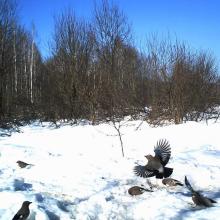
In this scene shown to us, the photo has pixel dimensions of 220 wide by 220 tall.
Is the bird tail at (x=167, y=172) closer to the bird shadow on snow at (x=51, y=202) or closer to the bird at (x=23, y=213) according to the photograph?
the bird shadow on snow at (x=51, y=202)

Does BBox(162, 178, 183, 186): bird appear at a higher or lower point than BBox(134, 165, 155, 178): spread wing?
lower

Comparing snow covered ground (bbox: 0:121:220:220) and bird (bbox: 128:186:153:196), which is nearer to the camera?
snow covered ground (bbox: 0:121:220:220)

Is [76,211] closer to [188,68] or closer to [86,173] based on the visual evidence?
[86,173]

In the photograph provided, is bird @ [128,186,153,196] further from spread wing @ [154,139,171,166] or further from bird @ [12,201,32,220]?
bird @ [12,201,32,220]

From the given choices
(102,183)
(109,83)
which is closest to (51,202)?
(102,183)

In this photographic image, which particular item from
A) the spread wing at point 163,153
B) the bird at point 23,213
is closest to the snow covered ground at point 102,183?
the bird at point 23,213

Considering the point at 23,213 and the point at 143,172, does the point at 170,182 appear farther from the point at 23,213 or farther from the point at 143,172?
the point at 23,213

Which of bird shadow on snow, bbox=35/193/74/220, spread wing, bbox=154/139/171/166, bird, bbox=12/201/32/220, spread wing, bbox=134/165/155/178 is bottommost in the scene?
bird shadow on snow, bbox=35/193/74/220

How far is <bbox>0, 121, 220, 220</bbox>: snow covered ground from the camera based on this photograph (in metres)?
5.36

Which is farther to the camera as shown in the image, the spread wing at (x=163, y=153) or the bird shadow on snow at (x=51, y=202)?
the spread wing at (x=163, y=153)

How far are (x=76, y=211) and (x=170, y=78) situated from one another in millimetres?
11559

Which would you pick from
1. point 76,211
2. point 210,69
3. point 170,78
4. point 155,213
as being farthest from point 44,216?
point 210,69

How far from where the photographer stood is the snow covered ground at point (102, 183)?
5359mm

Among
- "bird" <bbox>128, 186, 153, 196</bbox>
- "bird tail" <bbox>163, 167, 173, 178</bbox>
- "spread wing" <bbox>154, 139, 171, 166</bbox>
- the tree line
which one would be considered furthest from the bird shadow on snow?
the tree line
